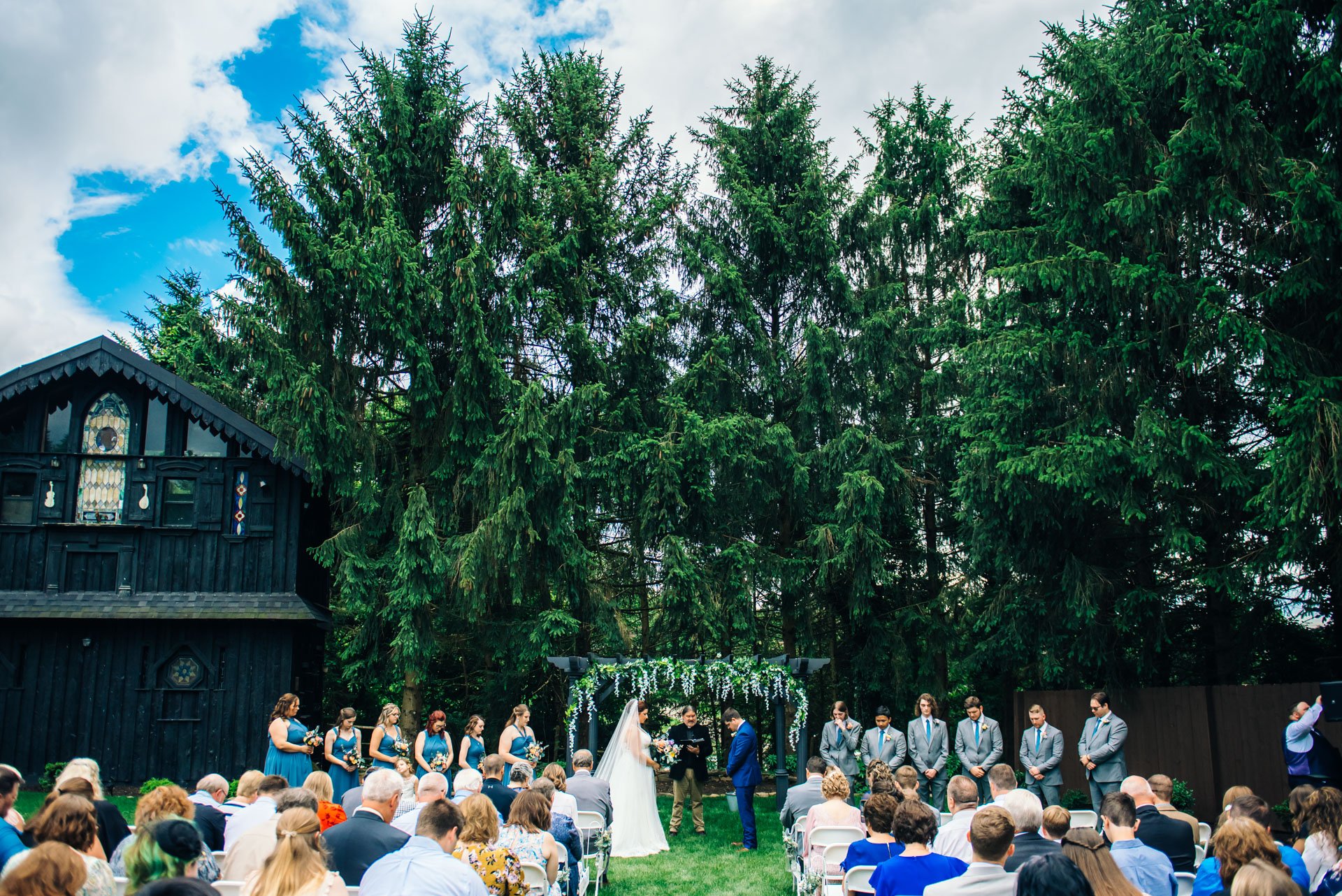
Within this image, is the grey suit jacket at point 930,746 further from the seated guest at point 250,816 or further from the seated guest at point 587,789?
the seated guest at point 250,816

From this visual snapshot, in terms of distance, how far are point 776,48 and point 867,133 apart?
261 cm

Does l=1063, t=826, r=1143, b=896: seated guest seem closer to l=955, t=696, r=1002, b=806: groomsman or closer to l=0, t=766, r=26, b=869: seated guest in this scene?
l=0, t=766, r=26, b=869: seated guest

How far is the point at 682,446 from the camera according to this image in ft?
58.9

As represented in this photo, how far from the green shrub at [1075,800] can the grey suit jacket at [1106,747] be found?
2471mm

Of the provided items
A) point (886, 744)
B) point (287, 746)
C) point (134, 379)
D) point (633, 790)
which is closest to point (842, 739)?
point (886, 744)

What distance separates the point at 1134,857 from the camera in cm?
531

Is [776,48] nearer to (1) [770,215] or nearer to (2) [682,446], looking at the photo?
(1) [770,215]

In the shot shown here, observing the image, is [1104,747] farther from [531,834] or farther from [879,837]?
[531,834]

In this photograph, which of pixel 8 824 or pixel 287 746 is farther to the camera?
pixel 287 746

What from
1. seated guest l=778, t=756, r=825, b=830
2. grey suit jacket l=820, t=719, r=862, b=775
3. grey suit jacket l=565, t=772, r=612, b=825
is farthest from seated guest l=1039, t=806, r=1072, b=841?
grey suit jacket l=820, t=719, r=862, b=775

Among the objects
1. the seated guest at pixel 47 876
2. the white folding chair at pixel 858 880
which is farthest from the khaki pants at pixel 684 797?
the seated guest at pixel 47 876

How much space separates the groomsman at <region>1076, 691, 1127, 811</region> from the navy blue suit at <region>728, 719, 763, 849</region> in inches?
148

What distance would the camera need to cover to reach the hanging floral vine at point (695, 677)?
45.5 ft

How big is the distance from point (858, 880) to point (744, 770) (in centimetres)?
661
